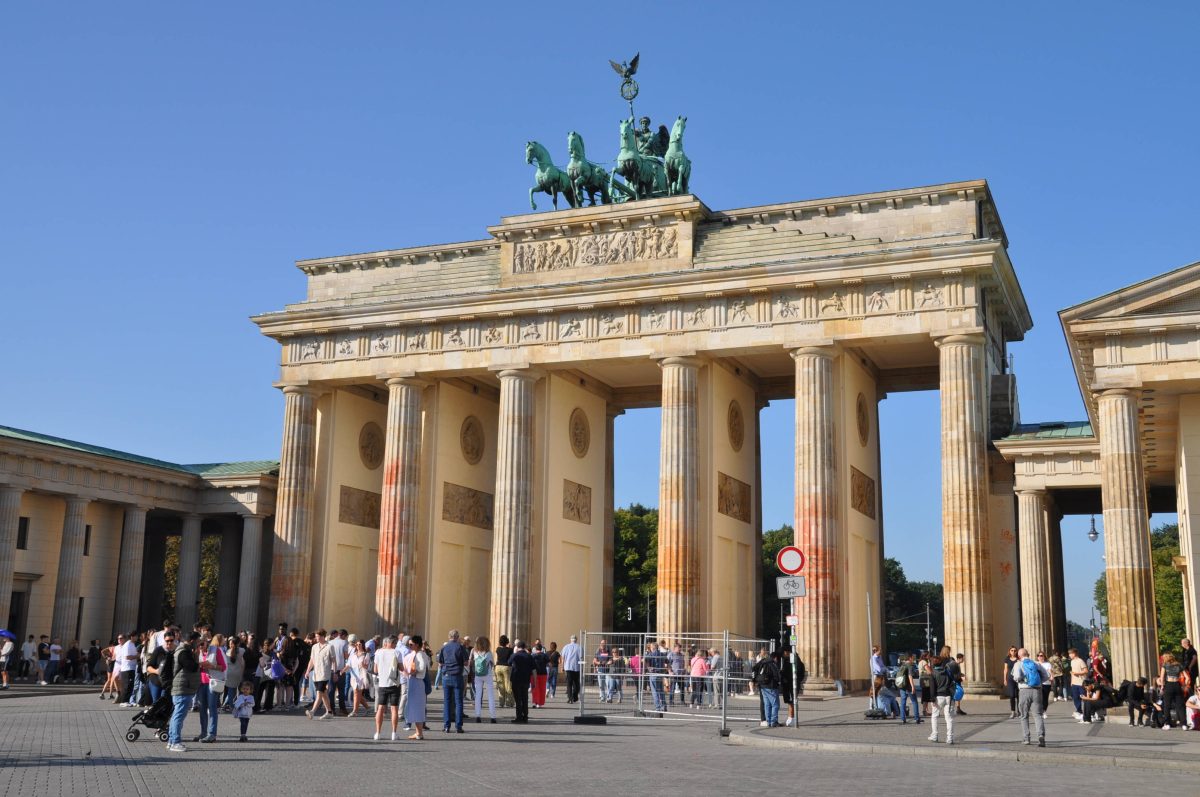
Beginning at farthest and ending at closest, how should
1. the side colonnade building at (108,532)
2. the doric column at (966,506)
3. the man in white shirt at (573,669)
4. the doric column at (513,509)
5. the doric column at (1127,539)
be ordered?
the side colonnade building at (108,532)
the doric column at (513,509)
the doric column at (966,506)
the man in white shirt at (573,669)
the doric column at (1127,539)

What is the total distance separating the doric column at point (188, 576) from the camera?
51969mm

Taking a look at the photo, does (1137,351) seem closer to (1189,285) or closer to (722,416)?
(1189,285)

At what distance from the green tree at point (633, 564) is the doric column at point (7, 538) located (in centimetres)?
4733

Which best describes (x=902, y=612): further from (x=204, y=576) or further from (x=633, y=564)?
(x=204, y=576)

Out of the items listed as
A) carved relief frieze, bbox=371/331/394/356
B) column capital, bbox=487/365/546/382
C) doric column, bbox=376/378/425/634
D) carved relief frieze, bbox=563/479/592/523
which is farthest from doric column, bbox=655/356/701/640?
carved relief frieze, bbox=371/331/394/356

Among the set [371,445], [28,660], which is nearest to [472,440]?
[371,445]

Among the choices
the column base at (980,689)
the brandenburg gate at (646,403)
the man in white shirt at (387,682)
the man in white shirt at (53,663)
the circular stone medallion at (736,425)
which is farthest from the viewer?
the circular stone medallion at (736,425)

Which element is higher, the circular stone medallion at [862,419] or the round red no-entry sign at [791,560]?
the circular stone medallion at [862,419]

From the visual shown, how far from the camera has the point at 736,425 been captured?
46.2 metres

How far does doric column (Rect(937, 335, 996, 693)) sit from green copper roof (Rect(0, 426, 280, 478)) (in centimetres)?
2909

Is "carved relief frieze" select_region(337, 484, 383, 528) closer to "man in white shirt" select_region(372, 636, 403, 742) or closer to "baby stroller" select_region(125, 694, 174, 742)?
"man in white shirt" select_region(372, 636, 403, 742)

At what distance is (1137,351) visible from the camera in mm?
25844

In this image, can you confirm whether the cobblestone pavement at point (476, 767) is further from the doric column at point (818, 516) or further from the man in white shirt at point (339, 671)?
the doric column at point (818, 516)

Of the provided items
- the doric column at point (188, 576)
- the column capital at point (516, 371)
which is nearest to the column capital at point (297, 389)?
the column capital at point (516, 371)
